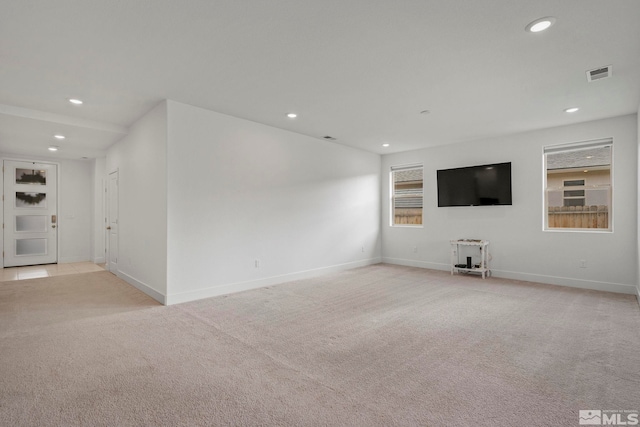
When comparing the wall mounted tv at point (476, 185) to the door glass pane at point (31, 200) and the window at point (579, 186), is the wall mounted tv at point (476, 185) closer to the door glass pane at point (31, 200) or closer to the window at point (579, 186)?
the window at point (579, 186)

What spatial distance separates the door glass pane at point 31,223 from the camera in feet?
24.3

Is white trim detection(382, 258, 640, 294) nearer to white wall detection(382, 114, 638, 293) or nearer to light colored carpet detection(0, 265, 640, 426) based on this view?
white wall detection(382, 114, 638, 293)

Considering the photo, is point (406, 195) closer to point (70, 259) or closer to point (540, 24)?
point (540, 24)

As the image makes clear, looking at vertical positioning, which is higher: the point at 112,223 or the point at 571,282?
the point at 112,223

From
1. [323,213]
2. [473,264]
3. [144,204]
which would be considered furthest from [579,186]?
[144,204]

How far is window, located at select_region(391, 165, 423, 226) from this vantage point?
7387 millimetres

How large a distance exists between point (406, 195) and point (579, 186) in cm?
321

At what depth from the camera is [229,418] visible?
188cm

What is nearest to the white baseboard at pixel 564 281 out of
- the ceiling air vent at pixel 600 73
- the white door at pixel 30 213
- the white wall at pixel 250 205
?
the white wall at pixel 250 205

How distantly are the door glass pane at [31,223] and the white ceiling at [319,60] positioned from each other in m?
3.32

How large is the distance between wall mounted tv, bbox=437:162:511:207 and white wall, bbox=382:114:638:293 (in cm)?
14

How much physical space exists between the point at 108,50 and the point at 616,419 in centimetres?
467

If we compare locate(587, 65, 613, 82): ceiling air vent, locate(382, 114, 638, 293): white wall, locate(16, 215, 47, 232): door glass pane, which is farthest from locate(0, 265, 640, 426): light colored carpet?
locate(16, 215, 47, 232): door glass pane

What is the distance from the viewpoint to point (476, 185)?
6.29m
